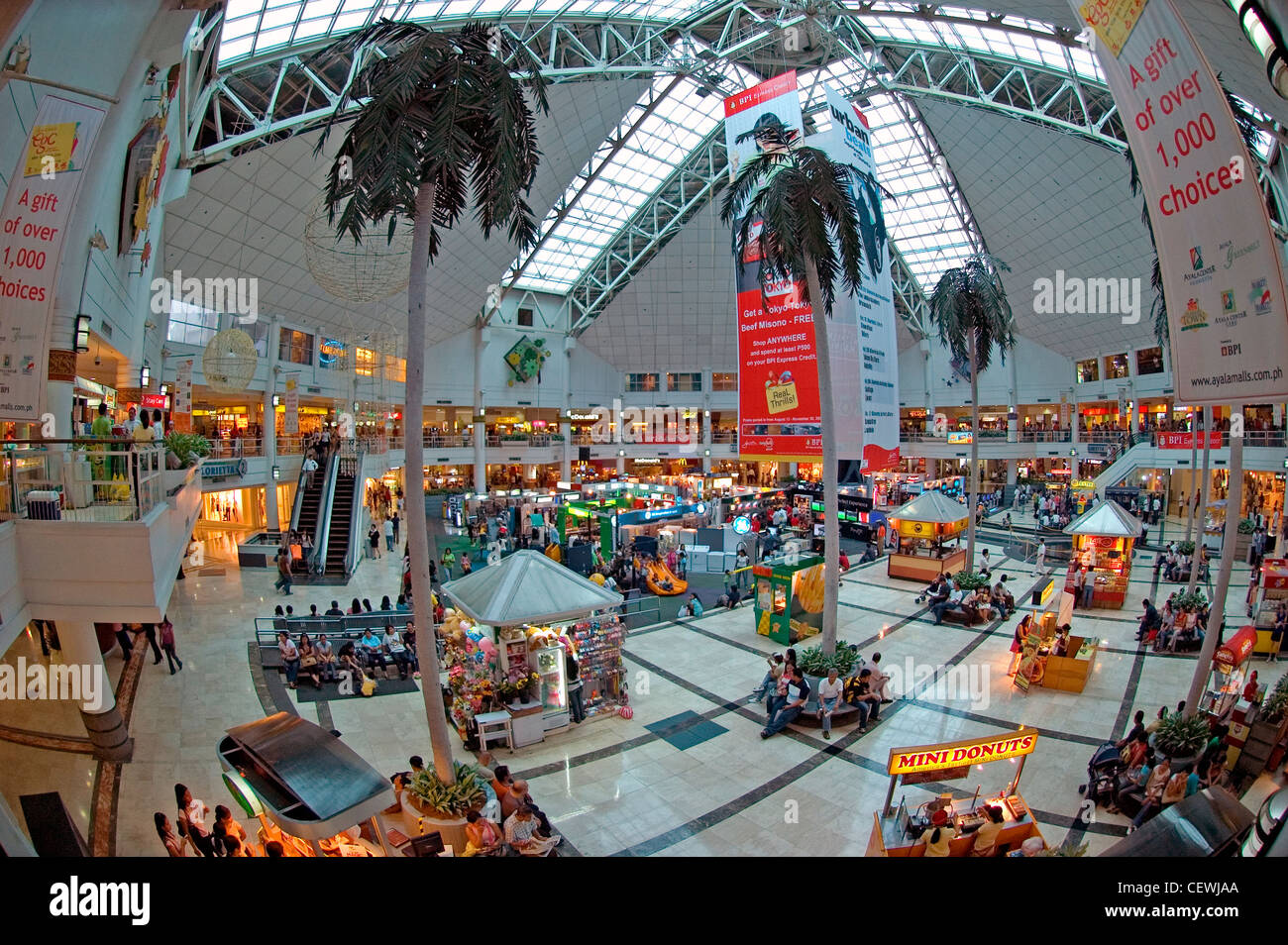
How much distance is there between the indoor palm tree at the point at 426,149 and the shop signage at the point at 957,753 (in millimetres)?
4553

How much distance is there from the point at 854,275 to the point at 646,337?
104ft

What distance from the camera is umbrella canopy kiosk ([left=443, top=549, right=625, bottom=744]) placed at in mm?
9695

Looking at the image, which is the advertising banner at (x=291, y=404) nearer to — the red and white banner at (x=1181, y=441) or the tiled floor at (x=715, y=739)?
the tiled floor at (x=715, y=739)

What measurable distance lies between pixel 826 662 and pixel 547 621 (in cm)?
469

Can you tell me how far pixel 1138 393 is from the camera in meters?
32.7

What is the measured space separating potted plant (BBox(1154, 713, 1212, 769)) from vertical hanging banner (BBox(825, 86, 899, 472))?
10333 millimetres

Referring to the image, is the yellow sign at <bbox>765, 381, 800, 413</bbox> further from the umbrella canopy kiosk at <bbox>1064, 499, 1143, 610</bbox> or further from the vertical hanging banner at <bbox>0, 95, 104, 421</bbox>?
the vertical hanging banner at <bbox>0, 95, 104, 421</bbox>

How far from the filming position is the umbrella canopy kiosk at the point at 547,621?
9.70 metres

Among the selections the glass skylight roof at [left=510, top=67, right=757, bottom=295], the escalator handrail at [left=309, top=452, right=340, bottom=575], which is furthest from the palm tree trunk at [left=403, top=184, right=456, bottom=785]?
the glass skylight roof at [left=510, top=67, right=757, bottom=295]

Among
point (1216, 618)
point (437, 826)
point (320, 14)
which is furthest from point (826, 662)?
point (320, 14)

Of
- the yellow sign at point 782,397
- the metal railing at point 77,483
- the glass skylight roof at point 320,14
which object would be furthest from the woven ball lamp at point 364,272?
the yellow sign at point 782,397

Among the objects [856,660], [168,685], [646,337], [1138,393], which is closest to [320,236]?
[168,685]

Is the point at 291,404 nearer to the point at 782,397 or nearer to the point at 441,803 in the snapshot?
the point at 782,397
